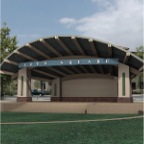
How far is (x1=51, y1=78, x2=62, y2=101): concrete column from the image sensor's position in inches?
1346

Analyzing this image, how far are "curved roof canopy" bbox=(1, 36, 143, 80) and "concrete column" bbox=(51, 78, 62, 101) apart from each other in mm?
1645

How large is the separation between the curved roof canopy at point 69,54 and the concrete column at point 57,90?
1645 mm

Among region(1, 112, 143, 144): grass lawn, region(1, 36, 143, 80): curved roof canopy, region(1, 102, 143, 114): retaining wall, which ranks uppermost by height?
region(1, 36, 143, 80): curved roof canopy

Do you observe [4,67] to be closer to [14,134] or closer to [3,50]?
[3,50]

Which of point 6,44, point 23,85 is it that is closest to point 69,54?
point 23,85

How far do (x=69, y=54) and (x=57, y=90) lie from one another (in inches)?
255

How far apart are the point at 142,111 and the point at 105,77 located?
11351mm

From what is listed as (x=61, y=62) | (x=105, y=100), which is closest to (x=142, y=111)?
(x=61, y=62)

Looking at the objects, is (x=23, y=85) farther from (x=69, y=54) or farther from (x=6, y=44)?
(x=6, y=44)

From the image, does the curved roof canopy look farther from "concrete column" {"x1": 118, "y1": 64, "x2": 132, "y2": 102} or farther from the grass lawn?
the grass lawn

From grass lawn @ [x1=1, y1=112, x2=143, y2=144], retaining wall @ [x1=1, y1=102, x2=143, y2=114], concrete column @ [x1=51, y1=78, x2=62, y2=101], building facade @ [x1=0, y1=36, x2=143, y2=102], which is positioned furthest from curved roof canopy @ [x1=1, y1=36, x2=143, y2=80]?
grass lawn @ [x1=1, y1=112, x2=143, y2=144]

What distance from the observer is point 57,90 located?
113 ft

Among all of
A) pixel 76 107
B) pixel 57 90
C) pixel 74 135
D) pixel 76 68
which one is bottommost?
pixel 74 135

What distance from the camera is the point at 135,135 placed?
11.7 metres
